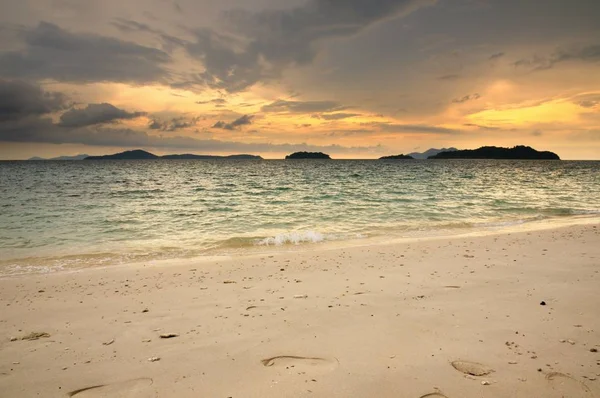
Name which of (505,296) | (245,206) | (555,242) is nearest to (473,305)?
(505,296)

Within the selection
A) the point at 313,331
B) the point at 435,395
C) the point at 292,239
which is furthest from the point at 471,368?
the point at 292,239

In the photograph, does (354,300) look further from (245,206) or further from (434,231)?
(245,206)

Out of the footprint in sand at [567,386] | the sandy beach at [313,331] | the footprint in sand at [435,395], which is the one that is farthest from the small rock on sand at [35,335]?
the footprint in sand at [567,386]

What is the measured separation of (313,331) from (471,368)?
2379 mm

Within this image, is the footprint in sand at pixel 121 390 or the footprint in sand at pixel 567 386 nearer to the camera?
the footprint in sand at pixel 567 386

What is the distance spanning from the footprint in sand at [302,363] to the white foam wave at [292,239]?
9.47 m

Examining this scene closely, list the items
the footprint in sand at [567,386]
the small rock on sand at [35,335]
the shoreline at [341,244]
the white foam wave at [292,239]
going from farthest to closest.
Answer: the white foam wave at [292,239], the shoreline at [341,244], the small rock on sand at [35,335], the footprint in sand at [567,386]

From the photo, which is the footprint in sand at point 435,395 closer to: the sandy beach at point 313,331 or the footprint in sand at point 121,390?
the sandy beach at point 313,331

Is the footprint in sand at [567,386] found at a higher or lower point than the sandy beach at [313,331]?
higher

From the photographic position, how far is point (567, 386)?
12.9 ft

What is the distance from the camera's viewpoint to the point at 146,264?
36.5 feet

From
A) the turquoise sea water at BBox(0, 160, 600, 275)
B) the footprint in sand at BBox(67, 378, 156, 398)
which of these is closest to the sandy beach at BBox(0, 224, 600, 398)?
the footprint in sand at BBox(67, 378, 156, 398)

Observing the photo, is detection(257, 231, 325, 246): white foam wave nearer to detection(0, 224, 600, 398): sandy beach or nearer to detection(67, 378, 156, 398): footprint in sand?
detection(0, 224, 600, 398): sandy beach

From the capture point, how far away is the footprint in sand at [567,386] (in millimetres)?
3788
